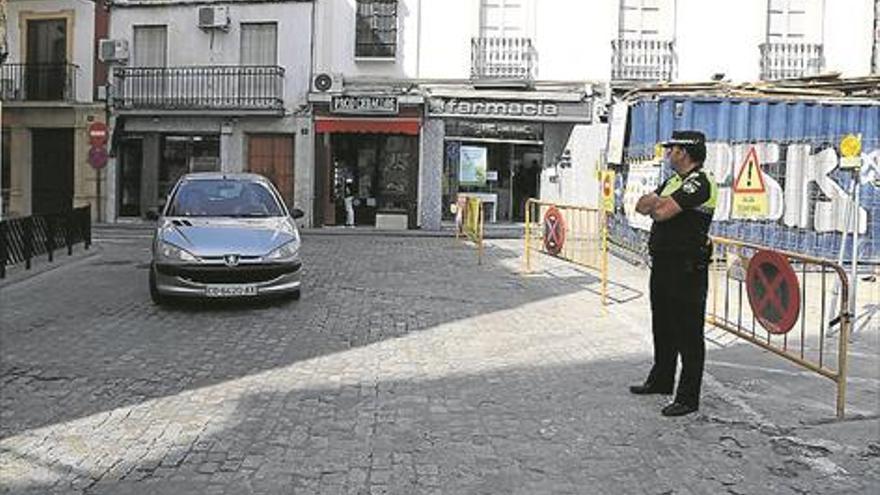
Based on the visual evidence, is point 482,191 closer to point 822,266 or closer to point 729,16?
point 729,16

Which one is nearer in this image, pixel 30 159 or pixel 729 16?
pixel 729 16

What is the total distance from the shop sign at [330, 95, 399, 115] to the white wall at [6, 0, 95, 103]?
7.88m

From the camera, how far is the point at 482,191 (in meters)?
26.9

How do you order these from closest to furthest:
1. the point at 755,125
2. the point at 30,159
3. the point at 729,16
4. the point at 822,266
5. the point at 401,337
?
the point at 822,266 < the point at 401,337 < the point at 755,125 < the point at 729,16 < the point at 30,159

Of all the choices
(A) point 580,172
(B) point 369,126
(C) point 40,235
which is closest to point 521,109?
(A) point 580,172

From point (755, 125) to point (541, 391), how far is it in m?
11.1

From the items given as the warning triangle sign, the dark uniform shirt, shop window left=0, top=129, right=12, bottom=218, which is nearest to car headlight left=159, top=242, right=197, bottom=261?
the dark uniform shirt

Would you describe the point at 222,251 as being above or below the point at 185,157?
below

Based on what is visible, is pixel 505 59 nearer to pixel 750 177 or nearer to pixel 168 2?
pixel 168 2

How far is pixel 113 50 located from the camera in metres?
27.7

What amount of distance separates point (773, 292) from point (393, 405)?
3258mm

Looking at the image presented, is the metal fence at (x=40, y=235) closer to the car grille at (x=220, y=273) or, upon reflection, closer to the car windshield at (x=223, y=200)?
the car windshield at (x=223, y=200)

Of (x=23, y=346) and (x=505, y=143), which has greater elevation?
(x=505, y=143)

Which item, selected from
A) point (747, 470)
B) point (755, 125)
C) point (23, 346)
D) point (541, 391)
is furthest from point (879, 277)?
point (23, 346)
